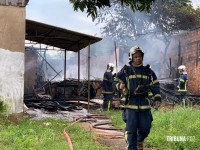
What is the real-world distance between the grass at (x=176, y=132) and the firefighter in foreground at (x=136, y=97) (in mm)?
875

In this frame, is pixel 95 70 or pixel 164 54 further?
pixel 95 70

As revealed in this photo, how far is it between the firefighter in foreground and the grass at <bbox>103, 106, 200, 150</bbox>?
2.87ft

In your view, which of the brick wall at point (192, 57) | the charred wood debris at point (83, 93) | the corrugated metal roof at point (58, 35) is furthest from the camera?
the brick wall at point (192, 57)

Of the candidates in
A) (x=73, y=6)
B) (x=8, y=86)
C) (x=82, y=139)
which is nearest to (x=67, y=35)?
(x=8, y=86)

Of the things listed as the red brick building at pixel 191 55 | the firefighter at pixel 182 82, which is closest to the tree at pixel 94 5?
the firefighter at pixel 182 82

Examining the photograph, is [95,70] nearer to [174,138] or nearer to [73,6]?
[174,138]

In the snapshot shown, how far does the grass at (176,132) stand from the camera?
639 cm

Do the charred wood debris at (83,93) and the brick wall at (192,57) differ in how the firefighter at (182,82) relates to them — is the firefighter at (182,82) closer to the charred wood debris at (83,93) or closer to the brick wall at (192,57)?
the charred wood debris at (83,93)

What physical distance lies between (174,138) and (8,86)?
16.6 ft

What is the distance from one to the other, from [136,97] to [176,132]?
6.16 ft

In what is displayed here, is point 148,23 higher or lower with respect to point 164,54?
higher

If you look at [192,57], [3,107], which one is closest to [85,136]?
[3,107]

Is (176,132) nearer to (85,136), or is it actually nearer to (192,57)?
(85,136)

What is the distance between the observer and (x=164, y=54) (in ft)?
82.0
